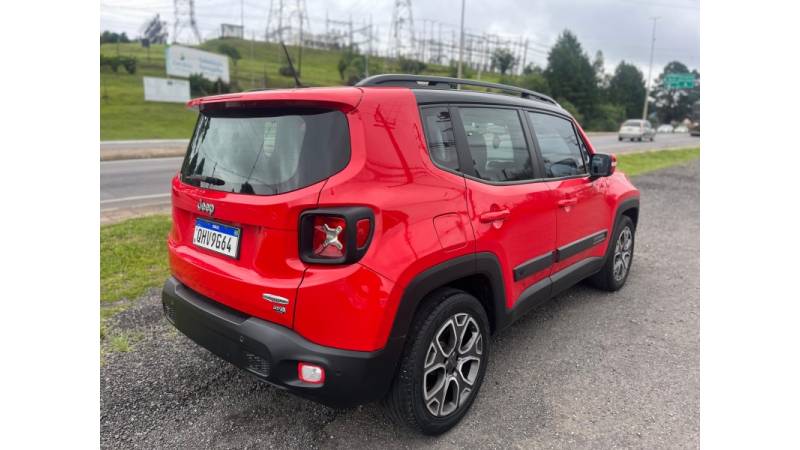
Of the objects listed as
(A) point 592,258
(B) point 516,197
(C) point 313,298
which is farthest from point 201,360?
(A) point 592,258

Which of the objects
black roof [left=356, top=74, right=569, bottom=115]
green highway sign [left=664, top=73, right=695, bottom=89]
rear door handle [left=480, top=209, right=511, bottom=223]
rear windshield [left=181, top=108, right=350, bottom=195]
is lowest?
rear door handle [left=480, top=209, right=511, bottom=223]

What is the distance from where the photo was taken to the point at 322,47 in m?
85.1

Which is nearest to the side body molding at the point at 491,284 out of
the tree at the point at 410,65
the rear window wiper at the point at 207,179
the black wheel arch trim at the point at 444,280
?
the black wheel arch trim at the point at 444,280

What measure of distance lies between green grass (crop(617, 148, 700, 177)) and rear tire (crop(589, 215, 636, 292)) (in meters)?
9.62

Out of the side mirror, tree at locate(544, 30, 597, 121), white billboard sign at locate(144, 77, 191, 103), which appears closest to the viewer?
the side mirror

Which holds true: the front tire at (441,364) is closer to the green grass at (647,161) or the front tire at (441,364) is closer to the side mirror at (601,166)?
the side mirror at (601,166)

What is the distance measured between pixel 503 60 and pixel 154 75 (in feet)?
194

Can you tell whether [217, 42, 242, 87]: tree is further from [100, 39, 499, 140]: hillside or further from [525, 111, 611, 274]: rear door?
[525, 111, 611, 274]: rear door

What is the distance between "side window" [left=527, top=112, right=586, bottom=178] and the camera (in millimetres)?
3348

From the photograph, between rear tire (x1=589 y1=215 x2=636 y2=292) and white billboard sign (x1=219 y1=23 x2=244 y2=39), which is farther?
white billboard sign (x1=219 y1=23 x2=244 y2=39)

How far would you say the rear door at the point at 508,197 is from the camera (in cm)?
263

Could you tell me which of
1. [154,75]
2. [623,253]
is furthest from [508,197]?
[154,75]

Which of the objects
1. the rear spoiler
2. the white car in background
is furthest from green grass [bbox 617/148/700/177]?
the white car in background

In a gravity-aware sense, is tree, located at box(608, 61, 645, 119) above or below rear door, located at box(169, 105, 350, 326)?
above
